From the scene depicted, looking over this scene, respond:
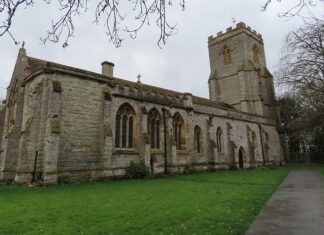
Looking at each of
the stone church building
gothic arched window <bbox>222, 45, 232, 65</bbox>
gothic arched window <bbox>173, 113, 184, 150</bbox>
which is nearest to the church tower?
gothic arched window <bbox>222, 45, 232, 65</bbox>

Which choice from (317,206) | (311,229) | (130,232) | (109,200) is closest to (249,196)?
(317,206)

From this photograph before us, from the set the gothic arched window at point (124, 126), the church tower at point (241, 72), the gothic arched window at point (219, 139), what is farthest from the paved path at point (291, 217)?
the church tower at point (241, 72)

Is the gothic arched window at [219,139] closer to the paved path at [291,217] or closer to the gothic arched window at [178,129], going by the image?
the gothic arched window at [178,129]

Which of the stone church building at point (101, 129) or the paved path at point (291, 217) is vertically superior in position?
the stone church building at point (101, 129)

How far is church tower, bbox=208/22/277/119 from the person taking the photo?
37.2m

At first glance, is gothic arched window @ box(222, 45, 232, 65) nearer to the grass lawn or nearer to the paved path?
the grass lawn

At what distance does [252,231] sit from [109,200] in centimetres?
558

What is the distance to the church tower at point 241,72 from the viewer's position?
122 ft

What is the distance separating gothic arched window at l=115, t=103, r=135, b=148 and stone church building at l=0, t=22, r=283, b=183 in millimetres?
72

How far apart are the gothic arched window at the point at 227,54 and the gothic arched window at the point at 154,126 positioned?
22.3 metres

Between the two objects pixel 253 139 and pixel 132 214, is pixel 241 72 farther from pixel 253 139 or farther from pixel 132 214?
pixel 132 214

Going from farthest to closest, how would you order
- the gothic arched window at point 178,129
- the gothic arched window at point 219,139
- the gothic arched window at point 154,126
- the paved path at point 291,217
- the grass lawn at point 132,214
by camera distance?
the gothic arched window at point 219,139 < the gothic arched window at point 178,129 < the gothic arched window at point 154,126 < the grass lawn at point 132,214 < the paved path at point 291,217

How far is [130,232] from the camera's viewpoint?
221 inches

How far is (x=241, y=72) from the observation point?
3756 cm
